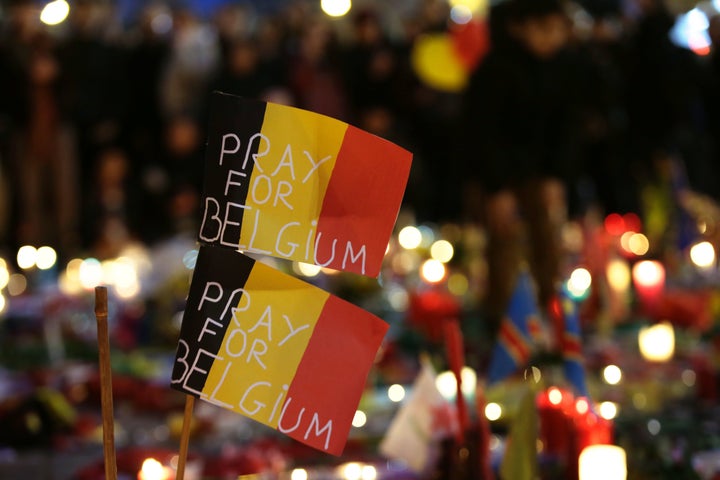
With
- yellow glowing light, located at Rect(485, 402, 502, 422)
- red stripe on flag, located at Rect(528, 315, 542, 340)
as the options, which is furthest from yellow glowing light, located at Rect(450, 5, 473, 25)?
red stripe on flag, located at Rect(528, 315, 542, 340)

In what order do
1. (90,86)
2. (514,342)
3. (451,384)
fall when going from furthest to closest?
(90,86) → (451,384) → (514,342)

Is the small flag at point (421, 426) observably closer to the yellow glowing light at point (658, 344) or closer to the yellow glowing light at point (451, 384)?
the yellow glowing light at point (451, 384)

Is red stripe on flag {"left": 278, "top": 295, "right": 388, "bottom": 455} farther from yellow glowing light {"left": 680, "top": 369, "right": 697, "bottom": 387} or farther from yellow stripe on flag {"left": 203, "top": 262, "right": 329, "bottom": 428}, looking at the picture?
yellow glowing light {"left": 680, "top": 369, "right": 697, "bottom": 387}

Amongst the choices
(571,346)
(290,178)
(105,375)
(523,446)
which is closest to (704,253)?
(571,346)

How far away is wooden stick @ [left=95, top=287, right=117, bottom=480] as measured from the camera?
97.2 inches

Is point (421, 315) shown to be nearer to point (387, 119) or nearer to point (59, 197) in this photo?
point (387, 119)

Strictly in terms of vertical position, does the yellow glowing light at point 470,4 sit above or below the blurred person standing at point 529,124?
below

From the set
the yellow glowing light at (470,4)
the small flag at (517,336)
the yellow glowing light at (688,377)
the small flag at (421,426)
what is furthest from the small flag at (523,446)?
the yellow glowing light at (470,4)

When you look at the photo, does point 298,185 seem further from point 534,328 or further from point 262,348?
point 534,328

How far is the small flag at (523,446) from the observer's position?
10.3 feet

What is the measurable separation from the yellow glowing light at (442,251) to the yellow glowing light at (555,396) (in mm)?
6166

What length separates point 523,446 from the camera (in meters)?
3.13

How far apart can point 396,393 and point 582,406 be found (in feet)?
8.04

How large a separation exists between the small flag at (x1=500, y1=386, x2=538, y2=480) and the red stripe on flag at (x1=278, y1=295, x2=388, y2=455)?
603mm
